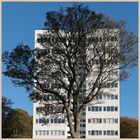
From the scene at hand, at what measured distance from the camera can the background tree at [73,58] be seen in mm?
36094

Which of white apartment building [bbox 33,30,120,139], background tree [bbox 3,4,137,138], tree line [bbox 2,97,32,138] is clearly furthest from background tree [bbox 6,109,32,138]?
background tree [bbox 3,4,137,138]

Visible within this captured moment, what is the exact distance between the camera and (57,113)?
41969mm

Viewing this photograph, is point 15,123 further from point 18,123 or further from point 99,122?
point 99,122

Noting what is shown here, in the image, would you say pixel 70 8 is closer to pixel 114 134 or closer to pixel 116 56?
pixel 116 56

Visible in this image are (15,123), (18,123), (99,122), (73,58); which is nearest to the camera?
(73,58)

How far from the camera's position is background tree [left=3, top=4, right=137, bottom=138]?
3609 cm

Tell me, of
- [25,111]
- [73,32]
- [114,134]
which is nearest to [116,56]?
[73,32]

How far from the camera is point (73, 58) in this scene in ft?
121

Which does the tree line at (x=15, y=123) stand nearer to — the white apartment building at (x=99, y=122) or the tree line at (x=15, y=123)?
the tree line at (x=15, y=123)

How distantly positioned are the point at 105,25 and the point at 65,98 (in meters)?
6.75

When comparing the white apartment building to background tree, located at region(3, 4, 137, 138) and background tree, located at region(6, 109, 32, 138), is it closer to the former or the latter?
background tree, located at region(6, 109, 32, 138)

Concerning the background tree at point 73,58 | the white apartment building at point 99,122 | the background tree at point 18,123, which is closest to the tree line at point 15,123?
the background tree at point 18,123

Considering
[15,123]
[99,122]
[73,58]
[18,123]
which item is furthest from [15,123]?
[73,58]

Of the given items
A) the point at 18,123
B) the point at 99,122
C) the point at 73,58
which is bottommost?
the point at 99,122
